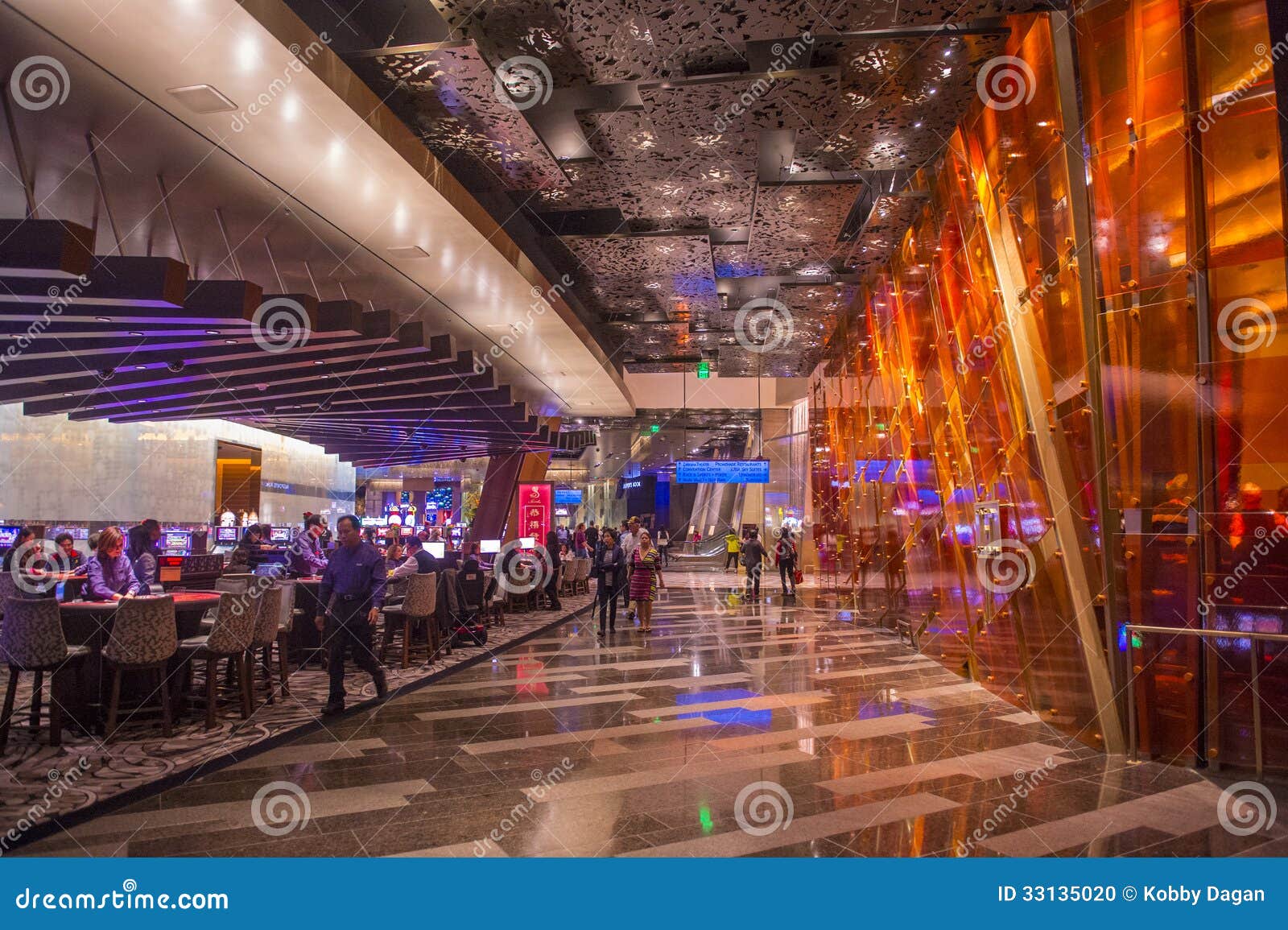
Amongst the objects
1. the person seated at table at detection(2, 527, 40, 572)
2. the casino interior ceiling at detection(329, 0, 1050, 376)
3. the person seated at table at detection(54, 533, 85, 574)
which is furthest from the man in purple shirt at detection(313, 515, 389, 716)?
the person seated at table at detection(2, 527, 40, 572)

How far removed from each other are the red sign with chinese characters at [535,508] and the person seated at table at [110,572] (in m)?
11.3

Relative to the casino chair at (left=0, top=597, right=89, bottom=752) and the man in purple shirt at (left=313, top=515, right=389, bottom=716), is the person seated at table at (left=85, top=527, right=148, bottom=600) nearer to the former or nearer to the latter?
the casino chair at (left=0, top=597, right=89, bottom=752)

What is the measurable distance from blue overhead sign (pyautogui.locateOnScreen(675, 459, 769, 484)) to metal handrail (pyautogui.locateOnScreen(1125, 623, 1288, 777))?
55.7ft

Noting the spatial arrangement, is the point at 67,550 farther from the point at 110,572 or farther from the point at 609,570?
the point at 609,570

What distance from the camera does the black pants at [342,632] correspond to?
231 inches

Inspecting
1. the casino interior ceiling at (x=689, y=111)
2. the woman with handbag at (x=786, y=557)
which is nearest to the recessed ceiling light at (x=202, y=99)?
the casino interior ceiling at (x=689, y=111)

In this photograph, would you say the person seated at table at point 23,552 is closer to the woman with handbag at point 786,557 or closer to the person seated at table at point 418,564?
the person seated at table at point 418,564

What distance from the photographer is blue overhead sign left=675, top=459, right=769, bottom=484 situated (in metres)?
21.9

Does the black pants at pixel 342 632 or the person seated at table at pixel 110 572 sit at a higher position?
the person seated at table at pixel 110 572

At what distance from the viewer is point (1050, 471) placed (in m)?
5.57

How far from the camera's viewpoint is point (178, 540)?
1391 cm

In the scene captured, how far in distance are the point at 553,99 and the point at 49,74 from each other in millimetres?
3356
